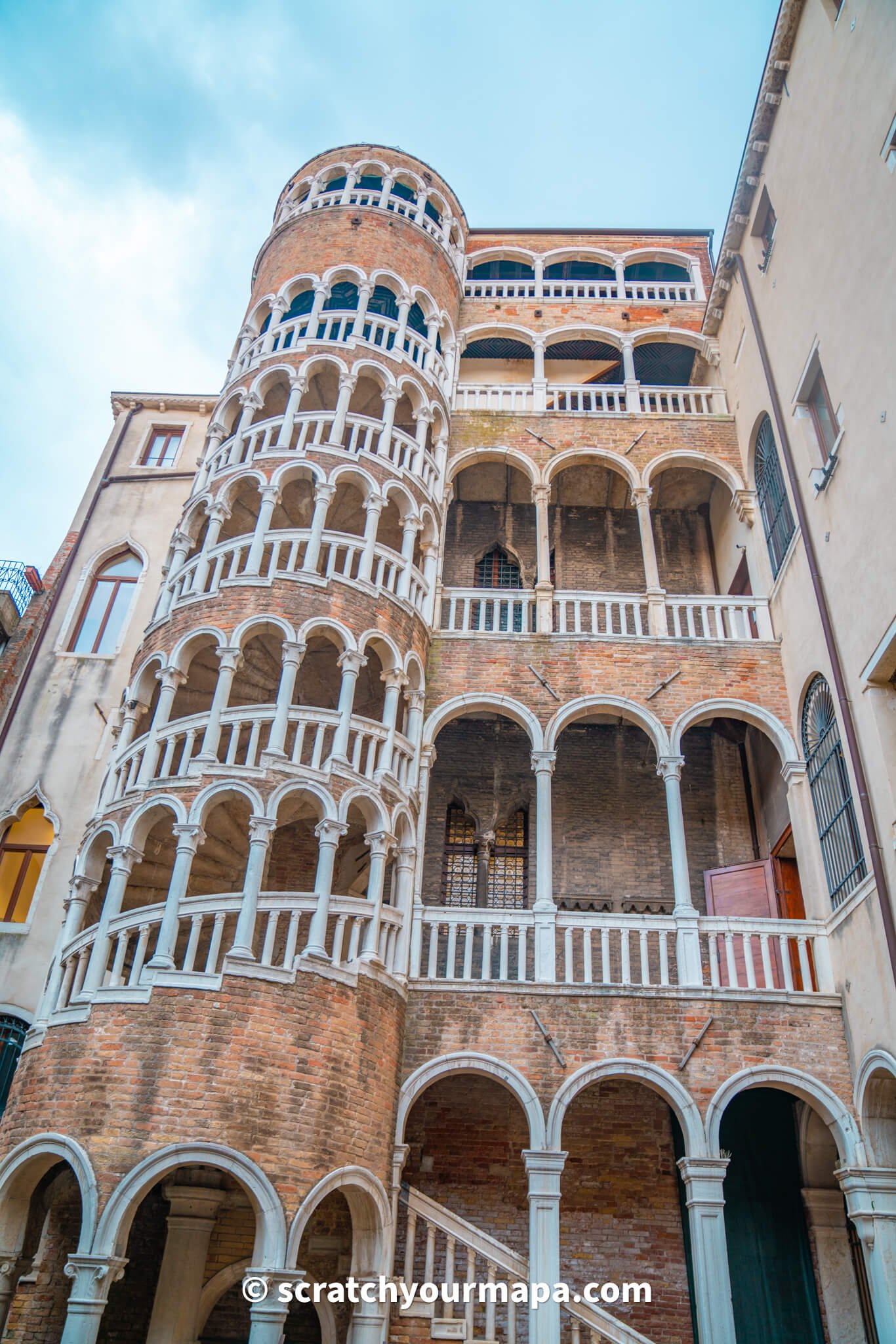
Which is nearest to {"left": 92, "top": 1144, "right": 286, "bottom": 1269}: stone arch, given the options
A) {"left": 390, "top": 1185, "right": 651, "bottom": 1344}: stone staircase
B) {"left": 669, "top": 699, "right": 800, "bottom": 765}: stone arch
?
{"left": 390, "top": 1185, "right": 651, "bottom": 1344}: stone staircase

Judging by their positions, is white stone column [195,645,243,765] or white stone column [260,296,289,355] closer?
white stone column [195,645,243,765]

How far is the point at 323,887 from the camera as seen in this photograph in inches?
448

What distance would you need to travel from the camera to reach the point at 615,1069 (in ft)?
38.3

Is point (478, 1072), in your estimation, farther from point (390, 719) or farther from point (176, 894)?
point (390, 719)

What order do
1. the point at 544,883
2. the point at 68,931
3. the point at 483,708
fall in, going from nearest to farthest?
the point at 68,931, the point at 544,883, the point at 483,708

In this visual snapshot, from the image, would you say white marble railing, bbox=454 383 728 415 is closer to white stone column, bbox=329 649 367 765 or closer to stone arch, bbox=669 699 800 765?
stone arch, bbox=669 699 800 765

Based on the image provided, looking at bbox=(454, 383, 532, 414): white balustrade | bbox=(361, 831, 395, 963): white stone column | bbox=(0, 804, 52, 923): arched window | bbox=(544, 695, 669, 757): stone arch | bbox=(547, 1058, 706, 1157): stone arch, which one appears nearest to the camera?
bbox=(547, 1058, 706, 1157): stone arch

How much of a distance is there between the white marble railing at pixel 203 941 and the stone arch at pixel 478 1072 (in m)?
1.27

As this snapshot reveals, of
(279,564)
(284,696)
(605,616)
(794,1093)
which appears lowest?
(794,1093)

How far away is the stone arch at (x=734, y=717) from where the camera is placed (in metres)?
14.1

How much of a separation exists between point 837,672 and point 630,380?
30.3ft

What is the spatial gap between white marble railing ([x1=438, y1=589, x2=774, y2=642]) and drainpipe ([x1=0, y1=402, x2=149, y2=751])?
701 centimetres

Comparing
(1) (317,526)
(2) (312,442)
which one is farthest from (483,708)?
(2) (312,442)

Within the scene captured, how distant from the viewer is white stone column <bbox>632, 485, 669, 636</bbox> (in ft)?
50.7
